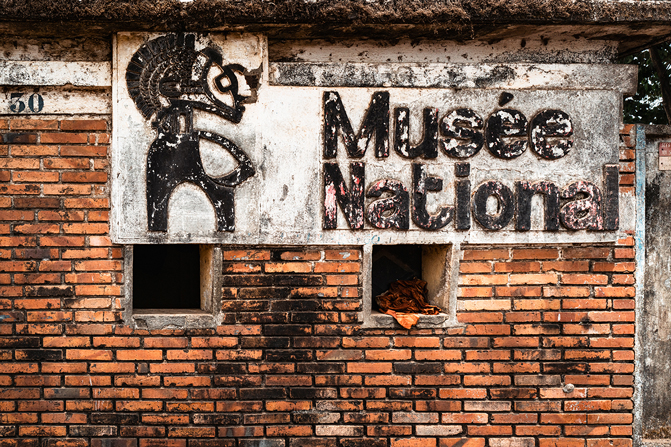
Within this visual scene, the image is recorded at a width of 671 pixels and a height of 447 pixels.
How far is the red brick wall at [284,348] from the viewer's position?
3.04m

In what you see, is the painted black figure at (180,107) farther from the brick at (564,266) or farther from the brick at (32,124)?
the brick at (564,266)

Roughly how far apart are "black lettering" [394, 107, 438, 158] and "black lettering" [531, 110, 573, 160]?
0.60m

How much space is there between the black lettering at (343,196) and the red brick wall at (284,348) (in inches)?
7.7

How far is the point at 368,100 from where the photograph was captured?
3113 millimetres

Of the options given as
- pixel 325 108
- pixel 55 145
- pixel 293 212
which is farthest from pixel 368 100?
pixel 55 145

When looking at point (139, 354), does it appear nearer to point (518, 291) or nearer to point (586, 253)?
point (518, 291)

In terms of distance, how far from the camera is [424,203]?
3123 mm

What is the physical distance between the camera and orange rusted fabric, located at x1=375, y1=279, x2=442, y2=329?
10.3 ft

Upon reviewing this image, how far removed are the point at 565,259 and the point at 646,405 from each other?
46.5 inches

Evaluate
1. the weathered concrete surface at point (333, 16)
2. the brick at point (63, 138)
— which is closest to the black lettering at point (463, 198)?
the weathered concrete surface at point (333, 16)

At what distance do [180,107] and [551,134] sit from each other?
2217 mm

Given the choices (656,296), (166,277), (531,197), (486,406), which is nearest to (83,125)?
(166,277)

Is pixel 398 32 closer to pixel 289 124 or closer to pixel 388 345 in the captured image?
pixel 289 124

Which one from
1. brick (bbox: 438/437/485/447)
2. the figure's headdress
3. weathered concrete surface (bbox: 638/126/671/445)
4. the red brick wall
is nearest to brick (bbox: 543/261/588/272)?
the red brick wall
